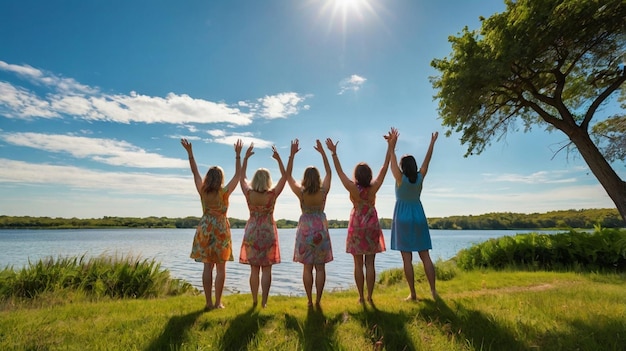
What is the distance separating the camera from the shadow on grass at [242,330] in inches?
159

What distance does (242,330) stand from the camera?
4.43 m

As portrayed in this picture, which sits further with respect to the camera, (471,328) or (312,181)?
(312,181)

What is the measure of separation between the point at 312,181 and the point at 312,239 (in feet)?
3.32

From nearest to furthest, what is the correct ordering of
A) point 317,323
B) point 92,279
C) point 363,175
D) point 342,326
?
point 342,326 < point 317,323 < point 363,175 < point 92,279

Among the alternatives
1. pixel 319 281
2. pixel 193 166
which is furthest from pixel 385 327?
pixel 193 166

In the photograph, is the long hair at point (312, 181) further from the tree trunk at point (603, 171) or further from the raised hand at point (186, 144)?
the tree trunk at point (603, 171)

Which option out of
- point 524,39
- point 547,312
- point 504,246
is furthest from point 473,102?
point 547,312

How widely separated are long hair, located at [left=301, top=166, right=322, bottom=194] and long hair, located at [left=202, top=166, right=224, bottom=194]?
1.55 meters

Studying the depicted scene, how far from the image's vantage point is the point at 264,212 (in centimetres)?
609

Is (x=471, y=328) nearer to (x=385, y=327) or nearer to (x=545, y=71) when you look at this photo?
(x=385, y=327)

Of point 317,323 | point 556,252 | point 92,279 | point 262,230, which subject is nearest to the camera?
point 317,323

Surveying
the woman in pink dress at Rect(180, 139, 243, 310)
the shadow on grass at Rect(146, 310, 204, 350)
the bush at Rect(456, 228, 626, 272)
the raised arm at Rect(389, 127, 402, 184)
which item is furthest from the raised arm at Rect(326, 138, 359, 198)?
the bush at Rect(456, 228, 626, 272)

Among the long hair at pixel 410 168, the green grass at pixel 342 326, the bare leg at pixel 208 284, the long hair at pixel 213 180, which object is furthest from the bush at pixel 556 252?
the long hair at pixel 213 180

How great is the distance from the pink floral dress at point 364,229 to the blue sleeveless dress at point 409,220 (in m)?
0.38
